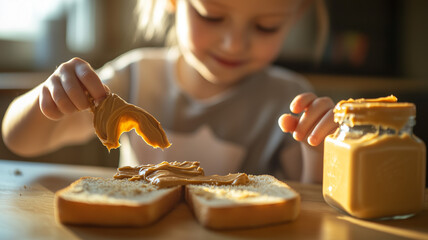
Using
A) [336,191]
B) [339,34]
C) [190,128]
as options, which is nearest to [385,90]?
[339,34]

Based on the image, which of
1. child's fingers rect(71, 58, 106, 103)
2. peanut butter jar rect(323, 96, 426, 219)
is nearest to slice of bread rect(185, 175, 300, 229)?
peanut butter jar rect(323, 96, 426, 219)

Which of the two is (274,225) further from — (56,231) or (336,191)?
(56,231)

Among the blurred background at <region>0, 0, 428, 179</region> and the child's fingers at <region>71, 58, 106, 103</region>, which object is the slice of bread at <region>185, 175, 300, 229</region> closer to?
the child's fingers at <region>71, 58, 106, 103</region>

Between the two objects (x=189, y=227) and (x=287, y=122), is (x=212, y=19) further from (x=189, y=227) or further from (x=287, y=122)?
(x=189, y=227)

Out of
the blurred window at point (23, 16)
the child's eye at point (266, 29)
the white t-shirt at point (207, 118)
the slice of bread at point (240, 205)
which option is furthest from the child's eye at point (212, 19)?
the blurred window at point (23, 16)

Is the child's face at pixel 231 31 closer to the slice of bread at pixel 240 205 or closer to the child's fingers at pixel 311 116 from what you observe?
the child's fingers at pixel 311 116

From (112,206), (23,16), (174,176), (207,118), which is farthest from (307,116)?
(23,16)
